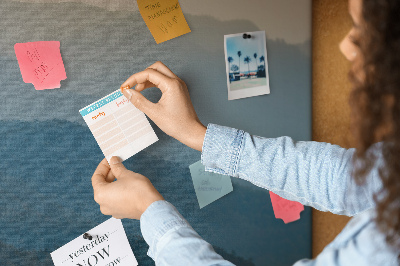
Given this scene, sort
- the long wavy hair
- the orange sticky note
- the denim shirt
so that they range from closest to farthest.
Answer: the long wavy hair, the denim shirt, the orange sticky note

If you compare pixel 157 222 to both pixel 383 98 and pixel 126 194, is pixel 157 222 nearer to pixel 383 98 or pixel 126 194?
pixel 126 194

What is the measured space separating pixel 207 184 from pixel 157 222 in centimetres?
30

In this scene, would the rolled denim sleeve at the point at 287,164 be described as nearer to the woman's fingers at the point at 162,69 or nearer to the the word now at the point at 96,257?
the woman's fingers at the point at 162,69

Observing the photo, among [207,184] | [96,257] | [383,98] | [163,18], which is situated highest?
[163,18]

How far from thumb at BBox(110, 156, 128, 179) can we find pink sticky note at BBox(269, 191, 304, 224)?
1.26 ft

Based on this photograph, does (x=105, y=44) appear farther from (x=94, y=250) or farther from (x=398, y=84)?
(x=398, y=84)

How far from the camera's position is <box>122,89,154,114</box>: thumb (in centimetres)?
68

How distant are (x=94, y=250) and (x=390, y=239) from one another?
0.57 m

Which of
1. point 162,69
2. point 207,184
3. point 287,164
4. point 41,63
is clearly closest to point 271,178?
point 287,164

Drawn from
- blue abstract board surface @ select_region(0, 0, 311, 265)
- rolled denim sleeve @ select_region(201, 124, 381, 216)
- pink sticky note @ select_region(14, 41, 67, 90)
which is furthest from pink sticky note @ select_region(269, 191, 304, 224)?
pink sticky note @ select_region(14, 41, 67, 90)

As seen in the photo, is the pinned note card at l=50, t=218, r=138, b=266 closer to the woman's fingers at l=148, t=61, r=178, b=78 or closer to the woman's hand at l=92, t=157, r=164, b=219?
the woman's hand at l=92, t=157, r=164, b=219

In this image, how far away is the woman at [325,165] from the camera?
39 cm

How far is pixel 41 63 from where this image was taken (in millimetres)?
679

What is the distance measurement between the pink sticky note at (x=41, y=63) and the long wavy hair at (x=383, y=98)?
1.77 ft
